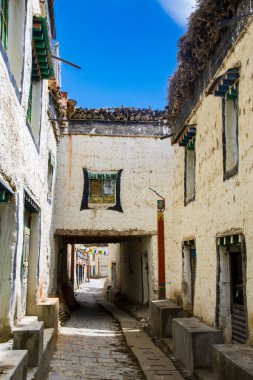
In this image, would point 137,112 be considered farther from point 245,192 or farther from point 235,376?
point 235,376

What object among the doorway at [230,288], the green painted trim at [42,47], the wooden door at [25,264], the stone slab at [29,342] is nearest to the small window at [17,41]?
the green painted trim at [42,47]

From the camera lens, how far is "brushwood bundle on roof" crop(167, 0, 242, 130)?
7193 millimetres

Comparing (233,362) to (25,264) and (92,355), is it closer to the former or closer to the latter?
(92,355)

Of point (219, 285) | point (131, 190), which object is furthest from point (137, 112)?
point (219, 285)

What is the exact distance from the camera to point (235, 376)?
4441mm

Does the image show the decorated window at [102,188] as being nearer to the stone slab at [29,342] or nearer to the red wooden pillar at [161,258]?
the red wooden pillar at [161,258]

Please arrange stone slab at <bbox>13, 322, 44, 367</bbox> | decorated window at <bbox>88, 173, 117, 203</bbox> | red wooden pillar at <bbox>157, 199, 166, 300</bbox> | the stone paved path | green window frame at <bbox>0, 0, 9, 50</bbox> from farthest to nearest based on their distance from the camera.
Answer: decorated window at <bbox>88, 173, 117, 203</bbox>
red wooden pillar at <bbox>157, 199, 166, 300</bbox>
the stone paved path
stone slab at <bbox>13, 322, 44, 367</bbox>
green window frame at <bbox>0, 0, 9, 50</bbox>

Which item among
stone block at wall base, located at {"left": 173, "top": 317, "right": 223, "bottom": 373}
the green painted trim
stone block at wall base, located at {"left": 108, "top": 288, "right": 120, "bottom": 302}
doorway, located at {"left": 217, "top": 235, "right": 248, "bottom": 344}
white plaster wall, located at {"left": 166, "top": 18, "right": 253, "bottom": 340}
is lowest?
stone block at wall base, located at {"left": 108, "top": 288, "right": 120, "bottom": 302}

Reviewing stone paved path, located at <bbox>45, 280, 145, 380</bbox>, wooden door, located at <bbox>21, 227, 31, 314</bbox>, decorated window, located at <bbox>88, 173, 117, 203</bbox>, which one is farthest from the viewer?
decorated window, located at <bbox>88, 173, 117, 203</bbox>

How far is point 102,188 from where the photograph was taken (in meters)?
13.9

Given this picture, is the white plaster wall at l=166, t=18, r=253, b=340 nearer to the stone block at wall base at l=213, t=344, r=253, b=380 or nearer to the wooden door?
the stone block at wall base at l=213, t=344, r=253, b=380

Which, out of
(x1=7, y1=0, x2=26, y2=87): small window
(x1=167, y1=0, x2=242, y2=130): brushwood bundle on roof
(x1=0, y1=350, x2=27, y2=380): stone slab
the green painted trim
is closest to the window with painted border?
(x1=167, y1=0, x2=242, y2=130): brushwood bundle on roof

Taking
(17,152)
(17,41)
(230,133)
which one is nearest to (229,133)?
(230,133)

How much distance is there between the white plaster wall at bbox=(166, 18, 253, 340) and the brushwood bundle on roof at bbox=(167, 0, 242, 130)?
72 centimetres
